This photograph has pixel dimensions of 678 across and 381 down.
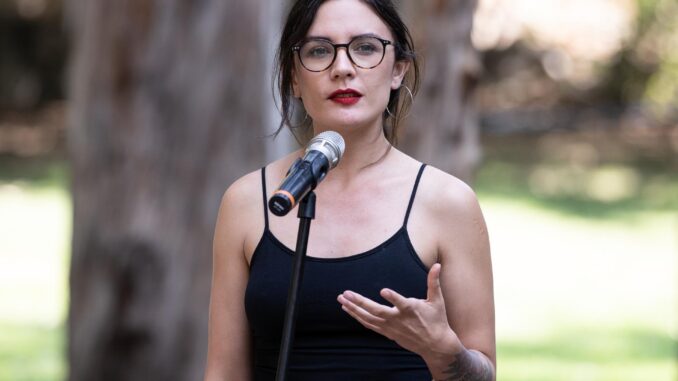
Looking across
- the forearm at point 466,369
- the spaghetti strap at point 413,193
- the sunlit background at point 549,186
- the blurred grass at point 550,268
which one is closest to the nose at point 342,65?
the spaghetti strap at point 413,193

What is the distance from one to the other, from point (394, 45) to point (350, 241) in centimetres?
43

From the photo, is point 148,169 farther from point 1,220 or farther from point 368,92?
point 1,220

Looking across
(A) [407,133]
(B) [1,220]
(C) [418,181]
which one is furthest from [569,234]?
(C) [418,181]

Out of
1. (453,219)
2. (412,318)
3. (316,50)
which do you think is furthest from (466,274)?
(316,50)

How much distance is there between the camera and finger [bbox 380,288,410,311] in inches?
80.0

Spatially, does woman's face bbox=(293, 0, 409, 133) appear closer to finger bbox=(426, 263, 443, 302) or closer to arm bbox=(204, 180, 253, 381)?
arm bbox=(204, 180, 253, 381)

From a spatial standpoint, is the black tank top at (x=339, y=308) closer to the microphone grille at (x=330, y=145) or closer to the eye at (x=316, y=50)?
the microphone grille at (x=330, y=145)

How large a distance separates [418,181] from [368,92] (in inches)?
8.5

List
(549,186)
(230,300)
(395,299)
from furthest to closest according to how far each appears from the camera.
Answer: (549,186)
(230,300)
(395,299)

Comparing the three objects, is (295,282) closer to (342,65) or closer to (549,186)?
(342,65)

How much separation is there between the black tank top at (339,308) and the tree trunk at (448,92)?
3417mm

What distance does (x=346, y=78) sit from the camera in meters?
2.38

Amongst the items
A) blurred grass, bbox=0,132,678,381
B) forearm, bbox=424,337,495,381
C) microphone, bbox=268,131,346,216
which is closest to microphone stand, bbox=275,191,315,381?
microphone, bbox=268,131,346,216

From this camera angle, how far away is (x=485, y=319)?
239cm
